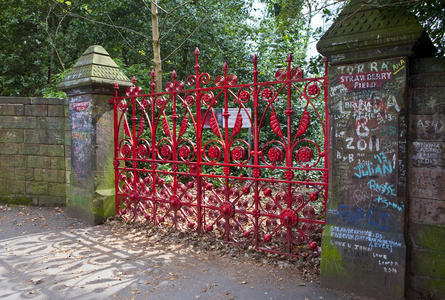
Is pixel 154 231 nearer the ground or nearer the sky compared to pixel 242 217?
nearer the ground

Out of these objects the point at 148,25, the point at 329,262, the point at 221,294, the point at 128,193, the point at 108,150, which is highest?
the point at 148,25

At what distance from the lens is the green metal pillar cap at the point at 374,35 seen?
9.36ft

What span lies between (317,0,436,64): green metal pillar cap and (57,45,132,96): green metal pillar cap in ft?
11.6

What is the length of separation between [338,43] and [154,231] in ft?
11.6

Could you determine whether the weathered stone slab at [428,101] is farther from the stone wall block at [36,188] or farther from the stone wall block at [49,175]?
the stone wall block at [36,188]

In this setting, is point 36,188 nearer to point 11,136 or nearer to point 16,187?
point 16,187

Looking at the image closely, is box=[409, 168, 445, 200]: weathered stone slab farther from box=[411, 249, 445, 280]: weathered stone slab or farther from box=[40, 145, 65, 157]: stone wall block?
box=[40, 145, 65, 157]: stone wall block

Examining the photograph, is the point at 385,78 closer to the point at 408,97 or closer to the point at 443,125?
the point at 408,97

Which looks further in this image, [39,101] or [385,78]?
[39,101]

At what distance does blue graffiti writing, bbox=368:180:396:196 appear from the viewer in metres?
2.99

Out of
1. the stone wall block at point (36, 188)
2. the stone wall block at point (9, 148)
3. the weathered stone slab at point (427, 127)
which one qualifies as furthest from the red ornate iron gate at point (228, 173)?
the stone wall block at point (9, 148)

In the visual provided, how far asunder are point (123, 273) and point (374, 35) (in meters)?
3.37

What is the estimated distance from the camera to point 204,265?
394 centimetres

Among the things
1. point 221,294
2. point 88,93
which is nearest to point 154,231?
point 221,294
